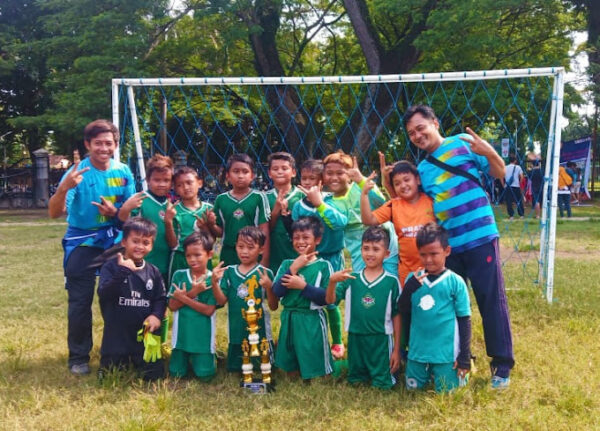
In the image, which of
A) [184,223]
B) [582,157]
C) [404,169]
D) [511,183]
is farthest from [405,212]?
[582,157]

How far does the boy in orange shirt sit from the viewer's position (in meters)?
3.13

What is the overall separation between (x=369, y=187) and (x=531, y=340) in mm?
1740

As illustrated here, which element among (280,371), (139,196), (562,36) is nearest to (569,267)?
(280,371)

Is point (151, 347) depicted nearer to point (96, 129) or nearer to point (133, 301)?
point (133, 301)

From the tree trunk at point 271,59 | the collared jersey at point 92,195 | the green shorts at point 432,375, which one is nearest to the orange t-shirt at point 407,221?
the green shorts at point 432,375

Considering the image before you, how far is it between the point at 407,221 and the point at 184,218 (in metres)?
1.45

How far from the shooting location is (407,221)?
3.15 meters

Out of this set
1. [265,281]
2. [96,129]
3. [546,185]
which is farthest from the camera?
[546,185]

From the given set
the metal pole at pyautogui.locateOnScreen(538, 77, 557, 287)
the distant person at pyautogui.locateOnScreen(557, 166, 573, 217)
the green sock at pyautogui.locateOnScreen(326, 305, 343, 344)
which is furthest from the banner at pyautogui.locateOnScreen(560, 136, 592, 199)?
the green sock at pyautogui.locateOnScreen(326, 305, 343, 344)

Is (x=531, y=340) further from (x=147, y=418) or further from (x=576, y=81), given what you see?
(x=576, y=81)

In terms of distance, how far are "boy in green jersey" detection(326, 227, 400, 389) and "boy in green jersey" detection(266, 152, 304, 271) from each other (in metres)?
0.69

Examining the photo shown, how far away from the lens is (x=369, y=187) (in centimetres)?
318

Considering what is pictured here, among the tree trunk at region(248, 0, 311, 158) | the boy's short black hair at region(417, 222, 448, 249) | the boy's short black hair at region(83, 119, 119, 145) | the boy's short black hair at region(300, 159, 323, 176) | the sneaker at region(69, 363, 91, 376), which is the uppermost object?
the tree trunk at region(248, 0, 311, 158)

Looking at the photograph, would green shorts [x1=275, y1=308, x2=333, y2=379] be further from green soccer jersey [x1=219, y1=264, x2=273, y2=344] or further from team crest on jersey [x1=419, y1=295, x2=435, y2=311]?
team crest on jersey [x1=419, y1=295, x2=435, y2=311]
